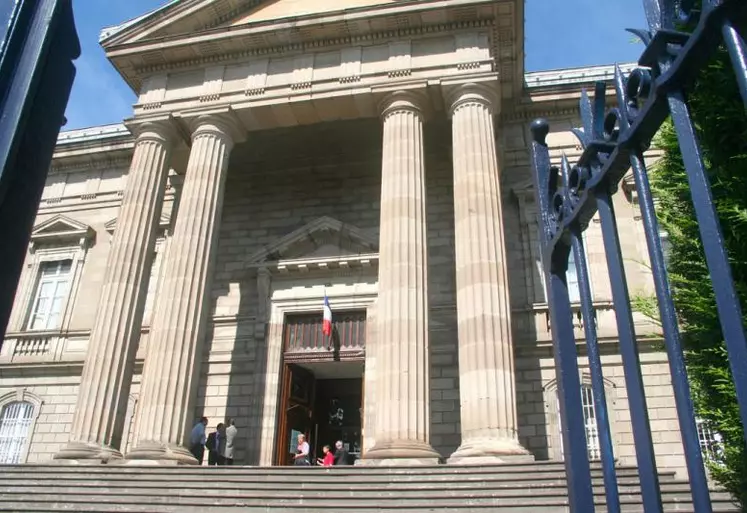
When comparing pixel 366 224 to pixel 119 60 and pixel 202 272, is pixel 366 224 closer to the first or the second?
pixel 202 272

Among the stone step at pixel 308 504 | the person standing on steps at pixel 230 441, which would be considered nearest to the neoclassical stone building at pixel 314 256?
the person standing on steps at pixel 230 441

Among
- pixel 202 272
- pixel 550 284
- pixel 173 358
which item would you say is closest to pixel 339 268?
pixel 202 272

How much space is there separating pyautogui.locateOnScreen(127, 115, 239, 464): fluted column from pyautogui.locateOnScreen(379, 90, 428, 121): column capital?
4.10 m

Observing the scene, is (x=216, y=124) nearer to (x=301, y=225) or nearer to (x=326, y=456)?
(x=301, y=225)

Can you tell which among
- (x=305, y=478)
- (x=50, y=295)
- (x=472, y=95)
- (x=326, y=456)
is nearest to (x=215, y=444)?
(x=326, y=456)

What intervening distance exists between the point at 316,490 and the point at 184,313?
5.34 metres

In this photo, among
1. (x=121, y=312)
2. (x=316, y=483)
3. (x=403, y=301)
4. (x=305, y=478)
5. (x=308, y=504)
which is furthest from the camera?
(x=121, y=312)

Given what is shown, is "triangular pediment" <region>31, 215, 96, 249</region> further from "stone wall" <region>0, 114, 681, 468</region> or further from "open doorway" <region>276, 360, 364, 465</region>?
"open doorway" <region>276, 360, 364, 465</region>

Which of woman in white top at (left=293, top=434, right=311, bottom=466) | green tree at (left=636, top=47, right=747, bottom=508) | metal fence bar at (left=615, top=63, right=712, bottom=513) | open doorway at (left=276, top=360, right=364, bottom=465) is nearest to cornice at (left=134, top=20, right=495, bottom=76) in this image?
open doorway at (left=276, top=360, right=364, bottom=465)

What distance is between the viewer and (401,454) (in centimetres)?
1130

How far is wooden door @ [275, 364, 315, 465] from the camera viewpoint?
1606cm

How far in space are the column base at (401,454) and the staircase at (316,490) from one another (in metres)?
0.30

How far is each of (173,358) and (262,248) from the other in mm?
5652

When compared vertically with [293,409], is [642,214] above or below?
below
